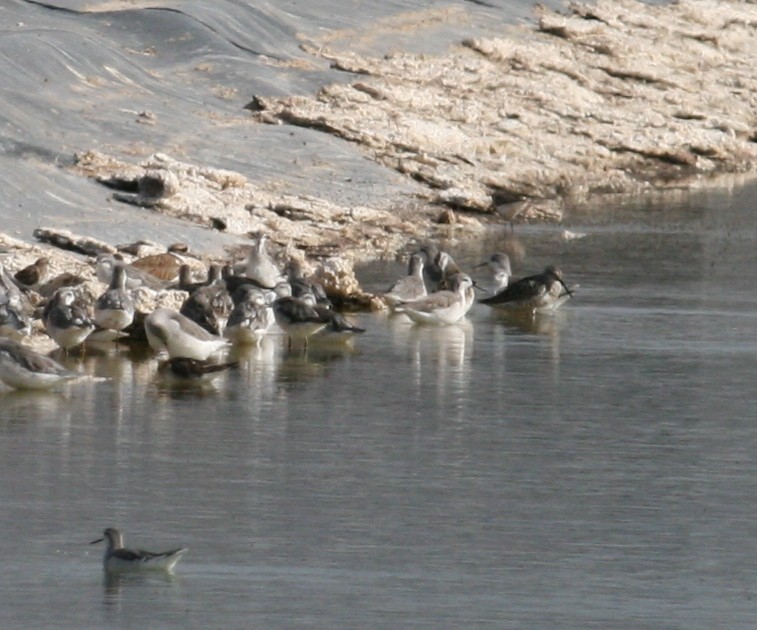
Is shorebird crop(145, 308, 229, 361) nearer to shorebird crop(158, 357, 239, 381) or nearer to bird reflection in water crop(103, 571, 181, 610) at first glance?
shorebird crop(158, 357, 239, 381)

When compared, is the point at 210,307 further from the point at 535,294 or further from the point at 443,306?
the point at 535,294

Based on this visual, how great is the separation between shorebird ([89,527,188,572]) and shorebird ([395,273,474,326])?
28.3 feet

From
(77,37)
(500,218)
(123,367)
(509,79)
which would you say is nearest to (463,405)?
(123,367)

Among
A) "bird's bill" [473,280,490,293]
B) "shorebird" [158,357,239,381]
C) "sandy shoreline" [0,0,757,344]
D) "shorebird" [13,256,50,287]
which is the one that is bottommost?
"shorebird" [158,357,239,381]

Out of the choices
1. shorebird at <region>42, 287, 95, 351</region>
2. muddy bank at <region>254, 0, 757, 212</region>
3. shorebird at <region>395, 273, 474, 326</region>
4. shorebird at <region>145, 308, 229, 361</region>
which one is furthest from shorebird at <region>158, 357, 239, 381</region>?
muddy bank at <region>254, 0, 757, 212</region>

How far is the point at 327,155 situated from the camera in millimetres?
27266

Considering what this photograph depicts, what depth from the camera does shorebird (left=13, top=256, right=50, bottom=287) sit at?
1841 centimetres

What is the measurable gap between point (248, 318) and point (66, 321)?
1.75 metres

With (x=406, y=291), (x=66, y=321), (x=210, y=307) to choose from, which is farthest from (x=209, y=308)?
(x=406, y=291)

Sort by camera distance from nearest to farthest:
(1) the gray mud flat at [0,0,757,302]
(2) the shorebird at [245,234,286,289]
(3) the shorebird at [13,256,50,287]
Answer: (3) the shorebird at [13,256,50,287] → (2) the shorebird at [245,234,286,289] → (1) the gray mud flat at [0,0,757,302]

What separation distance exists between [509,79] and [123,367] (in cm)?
1851

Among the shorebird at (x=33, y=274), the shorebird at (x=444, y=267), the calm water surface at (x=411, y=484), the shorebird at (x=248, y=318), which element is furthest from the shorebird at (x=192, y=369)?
the shorebird at (x=444, y=267)

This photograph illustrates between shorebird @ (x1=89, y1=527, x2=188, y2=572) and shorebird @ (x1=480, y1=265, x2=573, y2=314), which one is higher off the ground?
shorebird @ (x1=480, y1=265, x2=573, y2=314)

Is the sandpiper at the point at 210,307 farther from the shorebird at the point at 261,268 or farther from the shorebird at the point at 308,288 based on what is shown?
the shorebird at the point at 261,268
